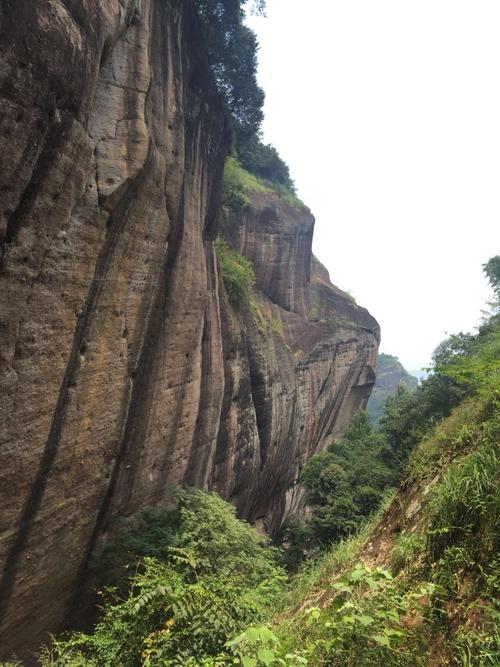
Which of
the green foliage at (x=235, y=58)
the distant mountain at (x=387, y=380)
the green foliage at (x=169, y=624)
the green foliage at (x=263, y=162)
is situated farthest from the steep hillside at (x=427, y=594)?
the distant mountain at (x=387, y=380)

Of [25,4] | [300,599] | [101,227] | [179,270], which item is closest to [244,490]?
[179,270]

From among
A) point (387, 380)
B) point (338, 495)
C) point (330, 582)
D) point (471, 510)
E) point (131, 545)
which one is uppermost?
point (387, 380)

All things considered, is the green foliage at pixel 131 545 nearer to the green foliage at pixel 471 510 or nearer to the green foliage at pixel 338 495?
the green foliage at pixel 338 495

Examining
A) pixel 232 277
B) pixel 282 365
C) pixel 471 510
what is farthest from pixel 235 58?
pixel 471 510

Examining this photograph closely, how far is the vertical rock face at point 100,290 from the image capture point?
6395mm

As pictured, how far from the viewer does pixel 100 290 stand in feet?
28.7

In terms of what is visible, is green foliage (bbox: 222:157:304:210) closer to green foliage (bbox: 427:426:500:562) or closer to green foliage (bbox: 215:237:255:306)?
green foliage (bbox: 215:237:255:306)

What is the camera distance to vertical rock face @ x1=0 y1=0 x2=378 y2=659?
639 cm

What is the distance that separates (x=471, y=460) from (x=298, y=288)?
70.3ft

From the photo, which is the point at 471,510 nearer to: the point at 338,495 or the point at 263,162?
the point at 338,495

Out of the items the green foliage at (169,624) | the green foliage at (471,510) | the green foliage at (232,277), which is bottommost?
the green foliage at (169,624)

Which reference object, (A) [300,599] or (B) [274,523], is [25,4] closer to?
(A) [300,599]

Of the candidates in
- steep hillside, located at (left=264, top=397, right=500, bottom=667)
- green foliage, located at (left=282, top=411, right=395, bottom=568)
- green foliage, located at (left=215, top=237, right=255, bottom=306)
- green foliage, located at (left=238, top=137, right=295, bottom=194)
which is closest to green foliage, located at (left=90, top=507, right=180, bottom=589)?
steep hillside, located at (left=264, top=397, right=500, bottom=667)

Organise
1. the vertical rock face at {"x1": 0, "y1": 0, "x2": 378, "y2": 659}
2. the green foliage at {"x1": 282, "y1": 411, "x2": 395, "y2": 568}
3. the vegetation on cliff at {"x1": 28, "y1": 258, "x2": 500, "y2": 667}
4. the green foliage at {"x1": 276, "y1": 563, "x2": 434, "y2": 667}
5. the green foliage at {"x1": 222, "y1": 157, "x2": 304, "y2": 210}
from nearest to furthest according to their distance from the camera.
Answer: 1. the green foliage at {"x1": 276, "y1": 563, "x2": 434, "y2": 667}
2. the vegetation on cliff at {"x1": 28, "y1": 258, "x2": 500, "y2": 667}
3. the vertical rock face at {"x1": 0, "y1": 0, "x2": 378, "y2": 659}
4. the green foliage at {"x1": 282, "y1": 411, "x2": 395, "y2": 568}
5. the green foliage at {"x1": 222, "y1": 157, "x2": 304, "y2": 210}
